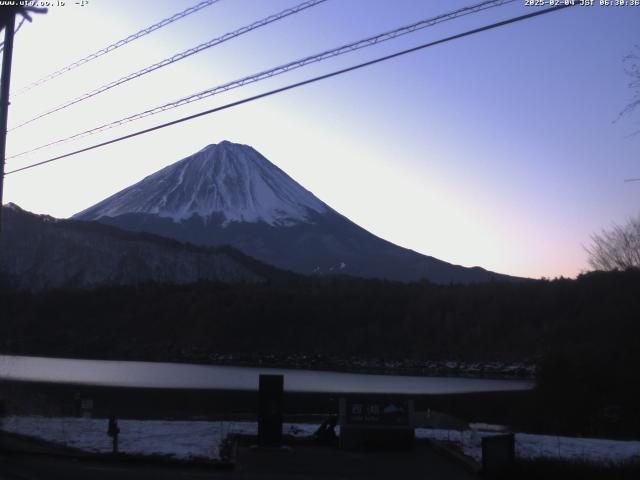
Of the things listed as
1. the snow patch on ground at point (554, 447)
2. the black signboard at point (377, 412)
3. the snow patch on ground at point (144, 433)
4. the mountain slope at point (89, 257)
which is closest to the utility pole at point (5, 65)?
the snow patch on ground at point (144, 433)

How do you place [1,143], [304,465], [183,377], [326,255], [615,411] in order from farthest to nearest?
[326,255]
[183,377]
[615,411]
[1,143]
[304,465]

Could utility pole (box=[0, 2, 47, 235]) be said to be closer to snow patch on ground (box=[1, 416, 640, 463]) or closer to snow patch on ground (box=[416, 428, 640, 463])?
snow patch on ground (box=[1, 416, 640, 463])

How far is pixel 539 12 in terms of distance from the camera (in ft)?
39.5

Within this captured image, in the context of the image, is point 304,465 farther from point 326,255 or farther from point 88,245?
point 326,255

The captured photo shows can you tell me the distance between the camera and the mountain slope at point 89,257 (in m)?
122

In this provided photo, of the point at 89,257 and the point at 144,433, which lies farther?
the point at 89,257

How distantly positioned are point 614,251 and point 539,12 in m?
47.8

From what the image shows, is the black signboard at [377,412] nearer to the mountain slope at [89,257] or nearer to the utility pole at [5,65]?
the utility pole at [5,65]

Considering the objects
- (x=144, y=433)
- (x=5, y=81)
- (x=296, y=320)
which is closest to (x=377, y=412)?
(x=144, y=433)

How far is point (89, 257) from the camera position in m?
129

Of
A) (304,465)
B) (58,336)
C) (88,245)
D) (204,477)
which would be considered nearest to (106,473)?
(204,477)

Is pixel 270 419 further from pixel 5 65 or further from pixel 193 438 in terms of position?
pixel 5 65

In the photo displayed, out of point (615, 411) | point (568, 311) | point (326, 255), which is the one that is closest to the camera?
point (615, 411)

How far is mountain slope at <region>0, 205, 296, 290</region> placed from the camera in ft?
400
